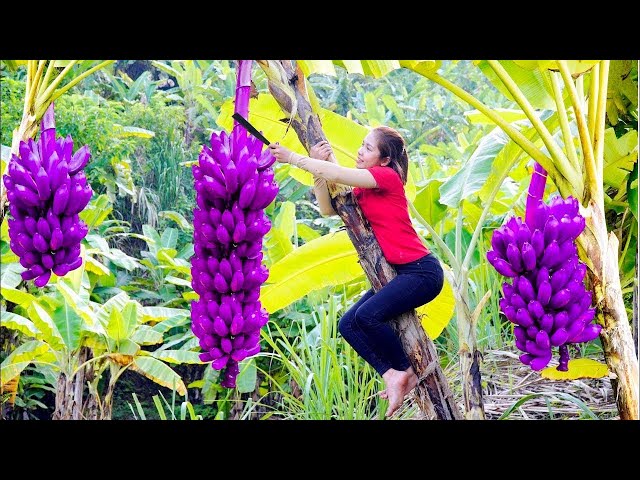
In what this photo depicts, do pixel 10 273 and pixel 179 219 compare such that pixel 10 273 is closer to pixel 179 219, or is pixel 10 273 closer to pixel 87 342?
pixel 87 342

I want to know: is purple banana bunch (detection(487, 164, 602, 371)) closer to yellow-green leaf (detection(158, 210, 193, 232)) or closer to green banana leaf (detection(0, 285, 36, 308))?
yellow-green leaf (detection(158, 210, 193, 232))

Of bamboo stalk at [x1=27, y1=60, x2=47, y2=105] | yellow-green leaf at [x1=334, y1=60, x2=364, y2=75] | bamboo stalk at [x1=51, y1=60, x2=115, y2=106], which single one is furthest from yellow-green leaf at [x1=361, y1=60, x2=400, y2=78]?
bamboo stalk at [x1=27, y1=60, x2=47, y2=105]

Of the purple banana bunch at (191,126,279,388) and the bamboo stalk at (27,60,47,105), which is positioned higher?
the bamboo stalk at (27,60,47,105)

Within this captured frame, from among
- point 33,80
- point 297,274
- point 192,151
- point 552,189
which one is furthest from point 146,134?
point 552,189

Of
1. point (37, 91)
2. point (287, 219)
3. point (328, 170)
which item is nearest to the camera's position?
point (328, 170)

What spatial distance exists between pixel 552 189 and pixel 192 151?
4.41 feet

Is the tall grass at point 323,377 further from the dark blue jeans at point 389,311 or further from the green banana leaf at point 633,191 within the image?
the green banana leaf at point 633,191

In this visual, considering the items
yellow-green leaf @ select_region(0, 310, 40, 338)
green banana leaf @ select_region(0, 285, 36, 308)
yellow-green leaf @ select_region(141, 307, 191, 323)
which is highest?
green banana leaf @ select_region(0, 285, 36, 308)

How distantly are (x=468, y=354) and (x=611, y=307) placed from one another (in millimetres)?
501

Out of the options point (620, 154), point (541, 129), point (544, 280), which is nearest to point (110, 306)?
point (544, 280)

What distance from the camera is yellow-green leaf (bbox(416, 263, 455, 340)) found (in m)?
2.72

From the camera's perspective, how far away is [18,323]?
8.86 feet

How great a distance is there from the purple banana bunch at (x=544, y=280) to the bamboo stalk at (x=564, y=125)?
5.6 inches

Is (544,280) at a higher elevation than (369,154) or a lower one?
lower
